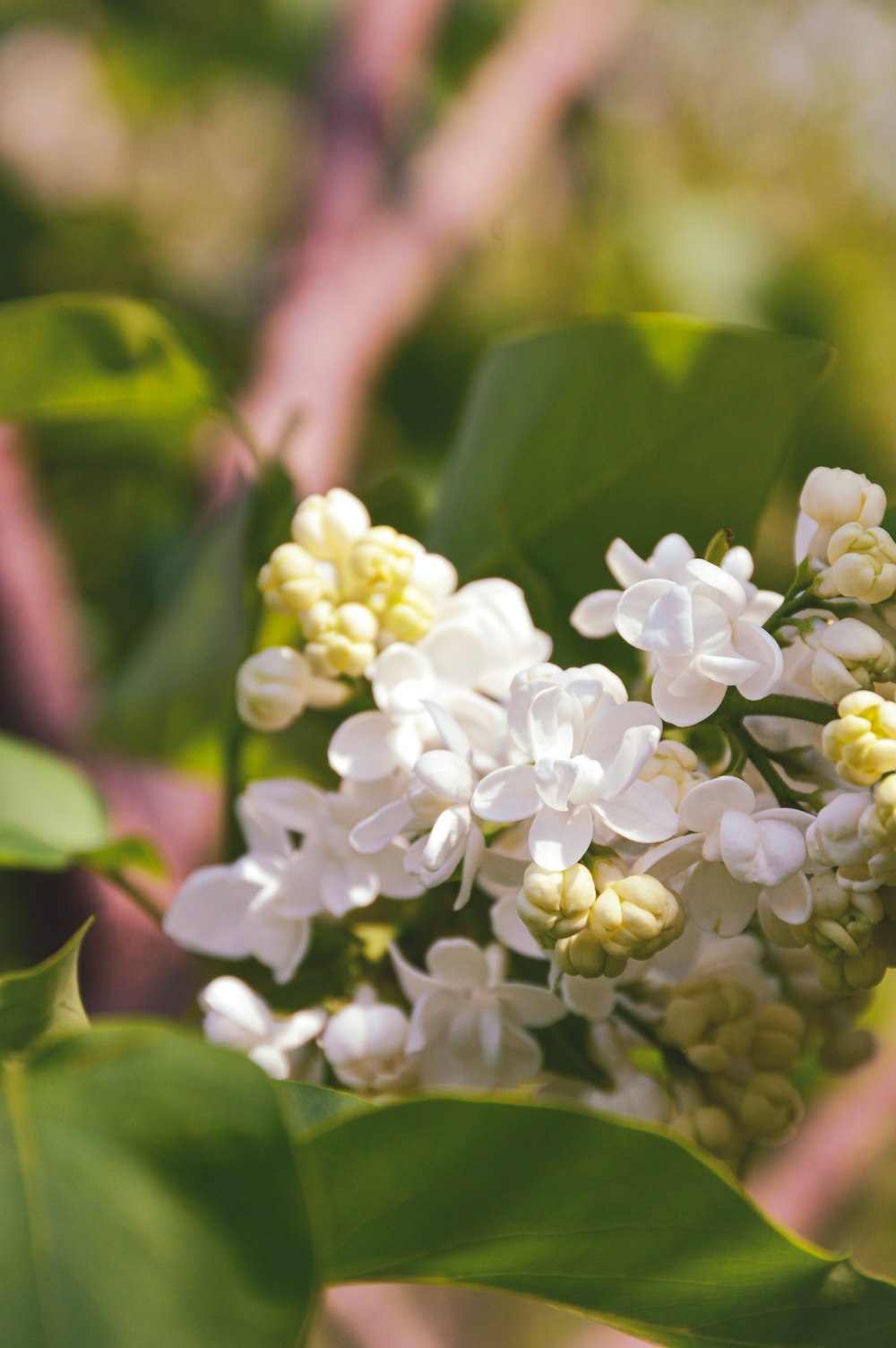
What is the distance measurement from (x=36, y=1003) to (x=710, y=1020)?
0.18m

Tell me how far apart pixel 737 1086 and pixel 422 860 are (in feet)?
0.43

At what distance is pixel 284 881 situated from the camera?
35 cm

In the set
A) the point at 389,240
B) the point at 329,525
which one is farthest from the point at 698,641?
the point at 389,240

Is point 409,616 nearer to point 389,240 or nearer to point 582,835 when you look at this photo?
point 582,835

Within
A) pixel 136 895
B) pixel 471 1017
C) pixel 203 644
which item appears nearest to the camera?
pixel 471 1017

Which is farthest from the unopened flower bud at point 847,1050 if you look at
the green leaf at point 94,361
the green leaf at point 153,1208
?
the green leaf at point 94,361

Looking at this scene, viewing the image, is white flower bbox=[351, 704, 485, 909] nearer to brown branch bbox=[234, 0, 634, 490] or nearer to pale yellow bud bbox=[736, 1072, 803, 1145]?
pale yellow bud bbox=[736, 1072, 803, 1145]

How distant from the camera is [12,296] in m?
1.18

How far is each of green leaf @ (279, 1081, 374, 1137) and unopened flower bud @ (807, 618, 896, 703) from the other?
144 mm

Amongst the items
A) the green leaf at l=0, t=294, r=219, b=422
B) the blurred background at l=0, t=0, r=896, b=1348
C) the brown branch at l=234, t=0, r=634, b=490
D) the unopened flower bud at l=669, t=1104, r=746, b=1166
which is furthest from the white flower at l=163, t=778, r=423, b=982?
the brown branch at l=234, t=0, r=634, b=490

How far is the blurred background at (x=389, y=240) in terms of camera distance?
0.90m

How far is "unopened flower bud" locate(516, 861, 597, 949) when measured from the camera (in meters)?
0.27

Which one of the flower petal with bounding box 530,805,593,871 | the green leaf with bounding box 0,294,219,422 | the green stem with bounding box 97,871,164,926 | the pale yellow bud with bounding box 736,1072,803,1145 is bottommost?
the green stem with bounding box 97,871,164,926

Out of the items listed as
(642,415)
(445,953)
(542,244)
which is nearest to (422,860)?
(445,953)
